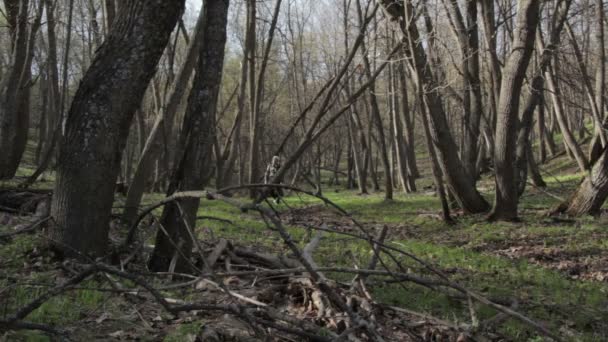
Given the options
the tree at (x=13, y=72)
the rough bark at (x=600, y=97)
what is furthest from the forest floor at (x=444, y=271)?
the tree at (x=13, y=72)

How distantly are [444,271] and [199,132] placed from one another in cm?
447

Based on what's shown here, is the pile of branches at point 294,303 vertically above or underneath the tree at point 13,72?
underneath

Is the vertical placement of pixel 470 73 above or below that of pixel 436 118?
above

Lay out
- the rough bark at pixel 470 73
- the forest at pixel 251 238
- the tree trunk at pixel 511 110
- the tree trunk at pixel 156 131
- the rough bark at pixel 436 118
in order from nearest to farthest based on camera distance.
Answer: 1. the forest at pixel 251 238
2. the tree trunk at pixel 156 131
3. the tree trunk at pixel 511 110
4. the rough bark at pixel 436 118
5. the rough bark at pixel 470 73

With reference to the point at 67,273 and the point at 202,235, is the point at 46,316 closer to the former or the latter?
the point at 67,273

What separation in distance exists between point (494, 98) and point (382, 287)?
36.8ft

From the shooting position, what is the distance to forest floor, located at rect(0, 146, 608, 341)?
153 inches

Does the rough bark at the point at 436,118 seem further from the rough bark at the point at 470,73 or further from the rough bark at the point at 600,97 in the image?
the rough bark at the point at 600,97

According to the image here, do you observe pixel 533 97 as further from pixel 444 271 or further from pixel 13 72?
pixel 13 72

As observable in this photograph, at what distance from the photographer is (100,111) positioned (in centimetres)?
493

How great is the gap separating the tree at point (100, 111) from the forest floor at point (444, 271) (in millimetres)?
449

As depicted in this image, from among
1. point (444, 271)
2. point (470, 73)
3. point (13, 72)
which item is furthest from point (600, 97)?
point (13, 72)

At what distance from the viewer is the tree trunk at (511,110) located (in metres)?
10.4

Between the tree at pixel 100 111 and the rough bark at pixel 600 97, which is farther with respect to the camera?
the rough bark at pixel 600 97
